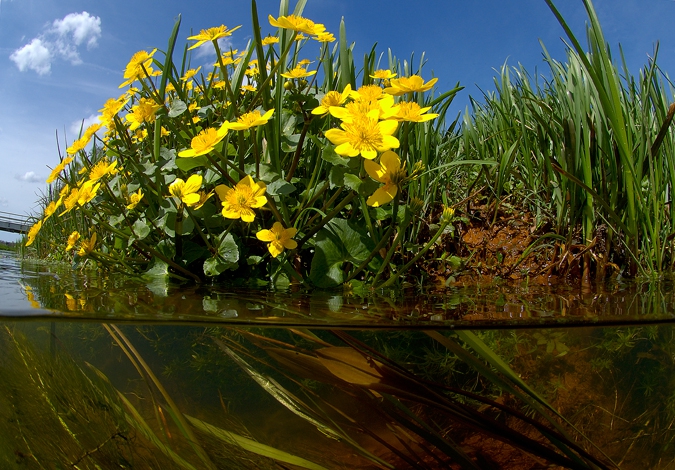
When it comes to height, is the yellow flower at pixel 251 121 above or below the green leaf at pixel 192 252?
above

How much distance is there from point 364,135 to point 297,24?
32 cm

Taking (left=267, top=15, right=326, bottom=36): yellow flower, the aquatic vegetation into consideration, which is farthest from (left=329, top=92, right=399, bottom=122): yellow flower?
(left=267, top=15, right=326, bottom=36): yellow flower

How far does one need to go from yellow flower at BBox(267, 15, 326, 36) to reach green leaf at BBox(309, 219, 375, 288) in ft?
1.42

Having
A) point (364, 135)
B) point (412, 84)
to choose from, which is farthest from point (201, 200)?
point (412, 84)

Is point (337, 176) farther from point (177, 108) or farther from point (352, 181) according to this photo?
point (177, 108)

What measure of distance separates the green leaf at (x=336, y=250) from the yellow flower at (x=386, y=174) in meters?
0.23

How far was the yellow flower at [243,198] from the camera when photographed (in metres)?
1.03

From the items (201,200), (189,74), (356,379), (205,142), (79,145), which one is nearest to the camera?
(356,379)

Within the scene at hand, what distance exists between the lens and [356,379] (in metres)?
0.89

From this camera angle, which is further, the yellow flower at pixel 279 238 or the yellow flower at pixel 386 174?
the yellow flower at pixel 279 238

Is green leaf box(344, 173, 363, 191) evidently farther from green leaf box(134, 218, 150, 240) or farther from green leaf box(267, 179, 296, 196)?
green leaf box(134, 218, 150, 240)

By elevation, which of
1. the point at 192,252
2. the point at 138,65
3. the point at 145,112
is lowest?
the point at 192,252

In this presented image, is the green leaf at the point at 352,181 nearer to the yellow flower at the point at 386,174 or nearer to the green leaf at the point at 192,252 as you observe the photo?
the yellow flower at the point at 386,174

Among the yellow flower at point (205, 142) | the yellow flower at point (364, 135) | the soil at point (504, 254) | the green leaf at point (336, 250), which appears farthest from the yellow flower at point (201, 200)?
the soil at point (504, 254)
